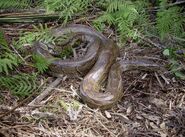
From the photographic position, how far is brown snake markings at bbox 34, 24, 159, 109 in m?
4.96

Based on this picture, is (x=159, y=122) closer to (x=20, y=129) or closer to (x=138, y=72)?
(x=138, y=72)

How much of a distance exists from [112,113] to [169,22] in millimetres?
2004

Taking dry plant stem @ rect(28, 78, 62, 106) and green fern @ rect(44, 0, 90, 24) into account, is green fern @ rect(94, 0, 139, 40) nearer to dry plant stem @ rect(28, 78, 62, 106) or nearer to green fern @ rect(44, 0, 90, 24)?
green fern @ rect(44, 0, 90, 24)

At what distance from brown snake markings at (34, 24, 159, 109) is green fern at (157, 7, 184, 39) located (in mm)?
766

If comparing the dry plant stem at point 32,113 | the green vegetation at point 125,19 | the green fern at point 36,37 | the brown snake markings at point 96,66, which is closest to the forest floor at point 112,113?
the dry plant stem at point 32,113

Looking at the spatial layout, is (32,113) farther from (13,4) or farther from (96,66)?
(13,4)

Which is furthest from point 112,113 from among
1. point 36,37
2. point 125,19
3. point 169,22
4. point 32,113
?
point 169,22

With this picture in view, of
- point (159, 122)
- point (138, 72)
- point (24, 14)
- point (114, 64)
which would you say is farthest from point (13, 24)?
point (159, 122)

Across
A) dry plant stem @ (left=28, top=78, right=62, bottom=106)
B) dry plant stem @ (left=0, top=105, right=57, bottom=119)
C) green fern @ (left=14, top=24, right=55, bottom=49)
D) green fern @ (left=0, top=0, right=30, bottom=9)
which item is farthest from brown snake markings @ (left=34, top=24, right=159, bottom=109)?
green fern @ (left=0, top=0, right=30, bottom=9)

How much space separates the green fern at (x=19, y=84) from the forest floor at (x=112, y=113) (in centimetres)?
16

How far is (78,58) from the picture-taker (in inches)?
222

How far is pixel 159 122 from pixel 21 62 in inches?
78.4

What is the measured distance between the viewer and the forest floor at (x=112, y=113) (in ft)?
14.4

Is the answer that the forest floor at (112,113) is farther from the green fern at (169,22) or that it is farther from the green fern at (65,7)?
the green fern at (65,7)
